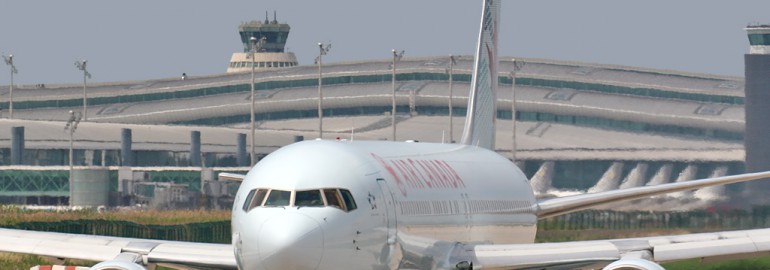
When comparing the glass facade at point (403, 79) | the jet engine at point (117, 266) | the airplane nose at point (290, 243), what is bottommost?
the jet engine at point (117, 266)

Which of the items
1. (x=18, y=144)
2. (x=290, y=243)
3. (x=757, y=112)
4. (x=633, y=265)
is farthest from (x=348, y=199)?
(x=757, y=112)

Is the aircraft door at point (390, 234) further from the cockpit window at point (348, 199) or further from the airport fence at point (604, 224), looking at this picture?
the airport fence at point (604, 224)

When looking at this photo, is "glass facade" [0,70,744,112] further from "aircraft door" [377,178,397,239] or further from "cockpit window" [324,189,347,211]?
"cockpit window" [324,189,347,211]

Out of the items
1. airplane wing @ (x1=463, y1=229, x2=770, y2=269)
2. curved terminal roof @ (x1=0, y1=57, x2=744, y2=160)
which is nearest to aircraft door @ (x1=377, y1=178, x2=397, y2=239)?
airplane wing @ (x1=463, y1=229, x2=770, y2=269)

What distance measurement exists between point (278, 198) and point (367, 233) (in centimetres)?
152

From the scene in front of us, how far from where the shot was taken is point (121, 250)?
1122 inches

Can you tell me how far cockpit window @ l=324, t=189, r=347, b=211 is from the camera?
25578 mm

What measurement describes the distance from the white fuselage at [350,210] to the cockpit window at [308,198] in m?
0.01

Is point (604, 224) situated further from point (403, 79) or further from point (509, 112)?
point (403, 79)

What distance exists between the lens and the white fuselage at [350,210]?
24.7 m

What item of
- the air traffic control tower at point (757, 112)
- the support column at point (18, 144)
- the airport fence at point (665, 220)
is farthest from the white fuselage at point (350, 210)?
the support column at point (18, 144)

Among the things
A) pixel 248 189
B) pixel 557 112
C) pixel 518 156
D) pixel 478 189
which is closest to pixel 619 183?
pixel 518 156

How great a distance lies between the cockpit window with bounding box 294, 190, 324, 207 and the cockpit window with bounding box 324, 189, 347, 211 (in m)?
0.12

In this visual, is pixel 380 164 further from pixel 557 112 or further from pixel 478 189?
pixel 557 112
